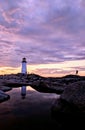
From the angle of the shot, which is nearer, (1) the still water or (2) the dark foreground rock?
(1) the still water

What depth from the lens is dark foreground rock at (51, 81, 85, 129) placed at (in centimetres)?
1954

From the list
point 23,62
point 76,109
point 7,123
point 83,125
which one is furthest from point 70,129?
point 23,62

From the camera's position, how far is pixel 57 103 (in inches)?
921

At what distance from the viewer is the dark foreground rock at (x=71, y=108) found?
64.1ft

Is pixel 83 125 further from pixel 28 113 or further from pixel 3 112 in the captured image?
pixel 3 112

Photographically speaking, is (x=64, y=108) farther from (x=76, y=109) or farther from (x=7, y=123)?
(x=7, y=123)

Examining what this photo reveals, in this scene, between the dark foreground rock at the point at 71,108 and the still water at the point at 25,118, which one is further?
the dark foreground rock at the point at 71,108

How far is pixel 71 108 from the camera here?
21094 millimetres

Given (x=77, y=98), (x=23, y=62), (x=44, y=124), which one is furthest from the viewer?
(x=23, y=62)

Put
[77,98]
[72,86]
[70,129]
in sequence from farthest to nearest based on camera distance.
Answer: [72,86] < [77,98] < [70,129]

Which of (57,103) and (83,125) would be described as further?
(57,103)

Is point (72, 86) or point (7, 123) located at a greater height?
point (72, 86)

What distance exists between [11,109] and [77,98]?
27.6 feet

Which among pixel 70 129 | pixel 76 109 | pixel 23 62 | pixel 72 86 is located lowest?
Result: pixel 70 129
